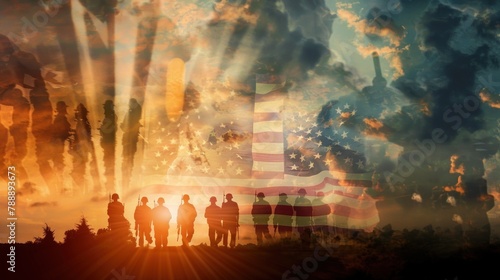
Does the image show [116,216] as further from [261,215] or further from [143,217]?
[261,215]

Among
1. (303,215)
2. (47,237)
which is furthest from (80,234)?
(303,215)

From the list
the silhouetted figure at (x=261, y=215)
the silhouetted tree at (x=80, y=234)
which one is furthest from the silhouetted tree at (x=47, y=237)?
the silhouetted figure at (x=261, y=215)

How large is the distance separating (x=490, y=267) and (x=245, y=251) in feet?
33.8

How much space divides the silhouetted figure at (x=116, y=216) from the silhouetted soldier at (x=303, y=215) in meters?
8.38

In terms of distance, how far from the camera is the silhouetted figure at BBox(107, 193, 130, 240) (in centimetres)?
2522

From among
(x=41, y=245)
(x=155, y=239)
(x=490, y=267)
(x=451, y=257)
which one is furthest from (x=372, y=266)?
(x=41, y=245)

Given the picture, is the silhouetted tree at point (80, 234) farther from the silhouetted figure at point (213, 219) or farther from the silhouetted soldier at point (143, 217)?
the silhouetted figure at point (213, 219)

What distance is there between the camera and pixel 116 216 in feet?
83.0

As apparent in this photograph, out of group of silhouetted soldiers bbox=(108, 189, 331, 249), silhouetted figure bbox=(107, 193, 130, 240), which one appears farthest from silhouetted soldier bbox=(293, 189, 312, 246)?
silhouetted figure bbox=(107, 193, 130, 240)

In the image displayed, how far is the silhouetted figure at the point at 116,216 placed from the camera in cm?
2522

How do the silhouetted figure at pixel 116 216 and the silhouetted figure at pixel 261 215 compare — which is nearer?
the silhouetted figure at pixel 116 216

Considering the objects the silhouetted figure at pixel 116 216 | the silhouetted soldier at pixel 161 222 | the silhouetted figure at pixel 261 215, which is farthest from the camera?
the silhouetted figure at pixel 261 215

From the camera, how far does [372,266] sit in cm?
2138

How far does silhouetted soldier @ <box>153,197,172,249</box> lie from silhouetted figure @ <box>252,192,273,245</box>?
164 inches
